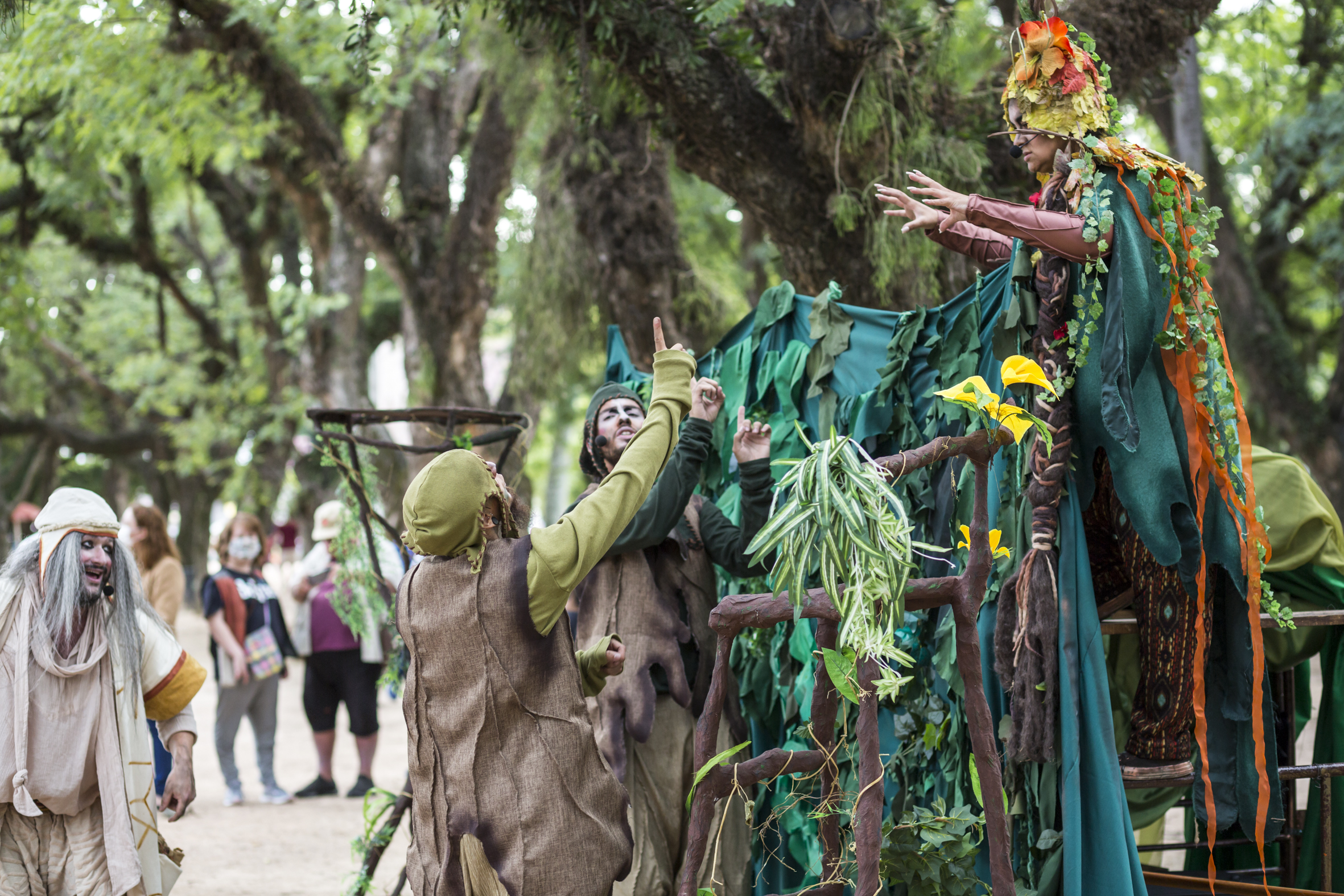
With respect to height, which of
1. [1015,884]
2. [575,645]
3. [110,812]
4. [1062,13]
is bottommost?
[1015,884]

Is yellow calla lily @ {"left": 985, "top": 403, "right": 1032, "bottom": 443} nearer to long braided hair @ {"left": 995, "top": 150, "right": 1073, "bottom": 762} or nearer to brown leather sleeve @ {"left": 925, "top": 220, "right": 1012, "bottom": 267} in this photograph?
long braided hair @ {"left": 995, "top": 150, "right": 1073, "bottom": 762}

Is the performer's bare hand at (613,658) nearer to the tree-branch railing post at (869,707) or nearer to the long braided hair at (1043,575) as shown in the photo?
the tree-branch railing post at (869,707)

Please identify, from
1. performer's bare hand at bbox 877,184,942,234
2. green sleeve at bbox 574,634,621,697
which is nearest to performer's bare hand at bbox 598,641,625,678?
green sleeve at bbox 574,634,621,697

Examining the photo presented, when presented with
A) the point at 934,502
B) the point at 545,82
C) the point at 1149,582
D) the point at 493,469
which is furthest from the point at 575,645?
the point at 545,82

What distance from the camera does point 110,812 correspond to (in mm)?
3439

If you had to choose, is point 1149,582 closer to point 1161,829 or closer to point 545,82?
point 1161,829

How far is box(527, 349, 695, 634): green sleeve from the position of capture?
2730 millimetres

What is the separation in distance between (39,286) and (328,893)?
39.6ft

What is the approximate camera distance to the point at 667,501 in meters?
3.50

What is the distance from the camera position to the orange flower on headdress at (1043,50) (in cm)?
289

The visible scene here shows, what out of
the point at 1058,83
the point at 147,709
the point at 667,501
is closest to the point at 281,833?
the point at 147,709

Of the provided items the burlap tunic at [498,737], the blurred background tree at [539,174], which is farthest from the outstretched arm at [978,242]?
the burlap tunic at [498,737]

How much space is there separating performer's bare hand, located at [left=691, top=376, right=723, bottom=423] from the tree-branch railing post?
1170 mm

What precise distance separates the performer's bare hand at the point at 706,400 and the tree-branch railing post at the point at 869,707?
3.84 ft
